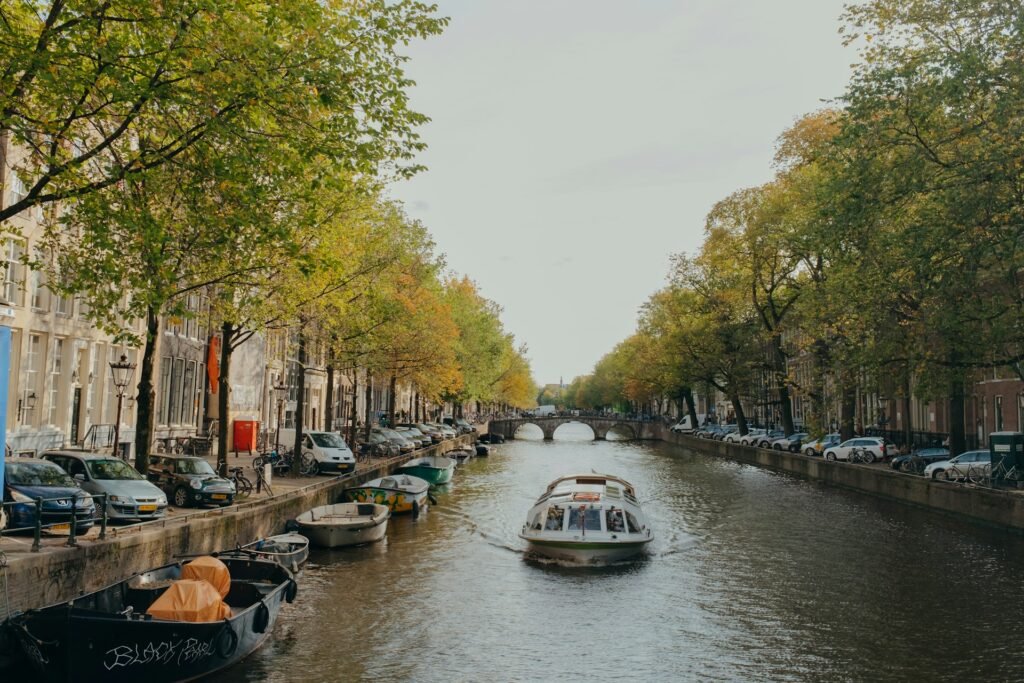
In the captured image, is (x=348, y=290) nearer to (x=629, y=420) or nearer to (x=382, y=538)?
(x=382, y=538)

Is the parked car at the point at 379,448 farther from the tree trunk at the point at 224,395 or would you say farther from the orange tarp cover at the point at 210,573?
the orange tarp cover at the point at 210,573

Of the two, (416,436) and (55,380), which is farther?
(416,436)

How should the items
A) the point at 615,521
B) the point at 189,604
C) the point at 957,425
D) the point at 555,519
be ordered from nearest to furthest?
the point at 189,604, the point at 615,521, the point at 555,519, the point at 957,425

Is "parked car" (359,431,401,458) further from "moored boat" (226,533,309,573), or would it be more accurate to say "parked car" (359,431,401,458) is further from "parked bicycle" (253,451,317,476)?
"moored boat" (226,533,309,573)

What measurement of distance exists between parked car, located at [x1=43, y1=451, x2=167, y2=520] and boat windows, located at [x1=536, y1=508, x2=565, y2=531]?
10978 millimetres

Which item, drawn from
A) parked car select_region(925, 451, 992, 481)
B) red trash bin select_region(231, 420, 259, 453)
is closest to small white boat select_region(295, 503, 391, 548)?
red trash bin select_region(231, 420, 259, 453)

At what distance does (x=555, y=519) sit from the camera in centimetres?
2683

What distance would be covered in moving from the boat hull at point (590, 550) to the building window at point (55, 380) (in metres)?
20.0

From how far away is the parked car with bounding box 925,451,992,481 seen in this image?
1400 inches

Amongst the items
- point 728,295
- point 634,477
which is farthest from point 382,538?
point 728,295

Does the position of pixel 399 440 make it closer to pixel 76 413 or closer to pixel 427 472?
pixel 427 472

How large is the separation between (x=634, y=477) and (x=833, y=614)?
36239 millimetres

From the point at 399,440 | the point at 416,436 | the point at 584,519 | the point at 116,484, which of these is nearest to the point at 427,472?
the point at 399,440

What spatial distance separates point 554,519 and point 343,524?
6.42 meters
